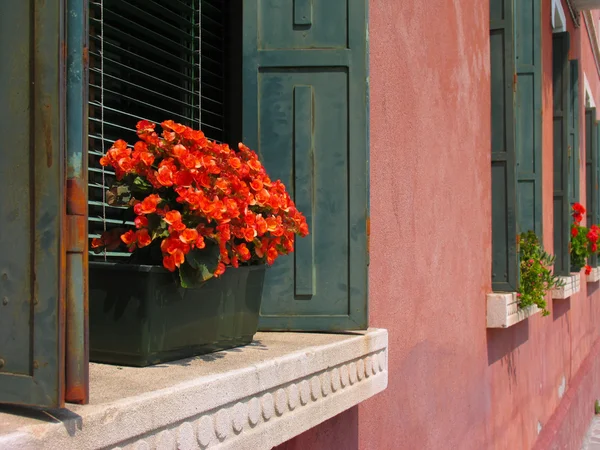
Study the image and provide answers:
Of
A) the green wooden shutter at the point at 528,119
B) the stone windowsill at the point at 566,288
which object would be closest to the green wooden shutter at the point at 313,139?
the green wooden shutter at the point at 528,119

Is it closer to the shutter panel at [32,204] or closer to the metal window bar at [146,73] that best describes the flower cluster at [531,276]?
the metal window bar at [146,73]

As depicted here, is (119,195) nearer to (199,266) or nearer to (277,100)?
(199,266)

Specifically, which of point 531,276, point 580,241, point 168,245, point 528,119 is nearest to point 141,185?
point 168,245

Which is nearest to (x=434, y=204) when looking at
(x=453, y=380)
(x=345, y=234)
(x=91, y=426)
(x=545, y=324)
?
(x=453, y=380)

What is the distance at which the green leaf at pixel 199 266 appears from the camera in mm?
1849

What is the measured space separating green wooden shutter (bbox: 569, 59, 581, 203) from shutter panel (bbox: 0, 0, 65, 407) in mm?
7776

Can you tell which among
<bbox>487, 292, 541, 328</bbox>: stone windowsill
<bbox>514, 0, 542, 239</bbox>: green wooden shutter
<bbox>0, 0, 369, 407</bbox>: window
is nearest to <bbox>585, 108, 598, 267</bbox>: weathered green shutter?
<bbox>514, 0, 542, 239</bbox>: green wooden shutter

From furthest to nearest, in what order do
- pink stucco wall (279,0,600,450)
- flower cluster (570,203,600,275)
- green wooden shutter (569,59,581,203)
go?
1. green wooden shutter (569,59,581,203)
2. flower cluster (570,203,600,275)
3. pink stucco wall (279,0,600,450)

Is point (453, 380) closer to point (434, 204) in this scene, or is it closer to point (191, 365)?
point (434, 204)

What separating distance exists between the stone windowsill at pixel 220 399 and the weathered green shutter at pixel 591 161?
908 cm

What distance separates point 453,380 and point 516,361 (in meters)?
1.78

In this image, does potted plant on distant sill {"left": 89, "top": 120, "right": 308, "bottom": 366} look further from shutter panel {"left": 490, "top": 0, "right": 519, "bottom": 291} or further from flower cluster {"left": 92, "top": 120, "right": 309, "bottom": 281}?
shutter panel {"left": 490, "top": 0, "right": 519, "bottom": 291}

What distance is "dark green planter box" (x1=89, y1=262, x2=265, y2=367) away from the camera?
6.03ft

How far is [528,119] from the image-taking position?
21.0ft
